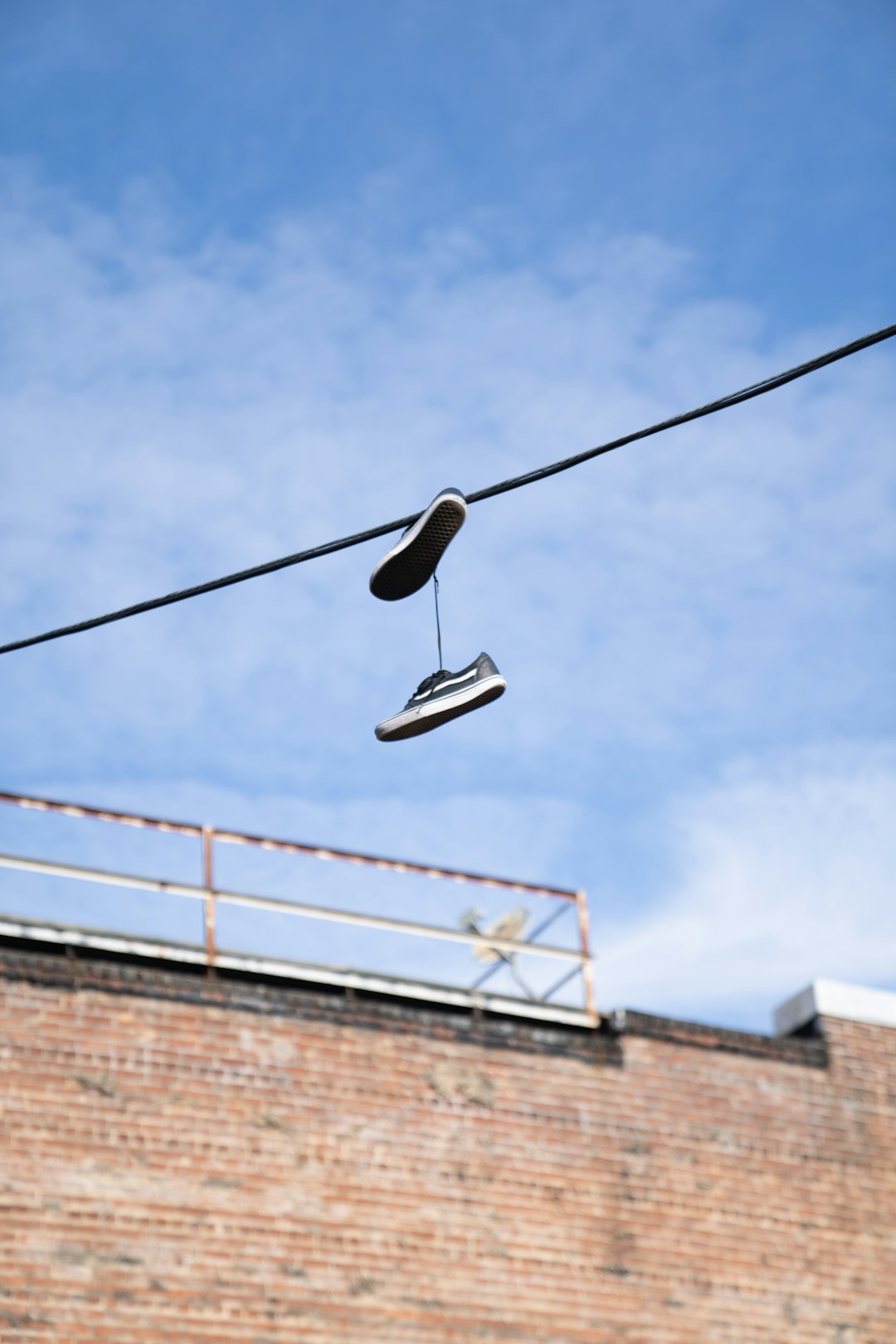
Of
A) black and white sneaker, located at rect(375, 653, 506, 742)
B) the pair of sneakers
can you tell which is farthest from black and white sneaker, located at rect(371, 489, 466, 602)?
black and white sneaker, located at rect(375, 653, 506, 742)

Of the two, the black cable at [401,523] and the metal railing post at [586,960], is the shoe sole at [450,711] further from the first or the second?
the metal railing post at [586,960]

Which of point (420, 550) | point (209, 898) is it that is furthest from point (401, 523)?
point (209, 898)

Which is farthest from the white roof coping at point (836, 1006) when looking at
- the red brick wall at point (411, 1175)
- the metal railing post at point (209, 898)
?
the metal railing post at point (209, 898)

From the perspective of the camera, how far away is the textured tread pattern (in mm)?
6602

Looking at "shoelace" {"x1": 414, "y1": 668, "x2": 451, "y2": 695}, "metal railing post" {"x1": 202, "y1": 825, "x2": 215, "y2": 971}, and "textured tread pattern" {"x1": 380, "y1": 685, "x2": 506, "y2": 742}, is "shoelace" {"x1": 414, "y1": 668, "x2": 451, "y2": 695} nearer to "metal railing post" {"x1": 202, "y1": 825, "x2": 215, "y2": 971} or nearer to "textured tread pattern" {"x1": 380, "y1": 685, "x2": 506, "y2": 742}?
"textured tread pattern" {"x1": 380, "y1": 685, "x2": 506, "y2": 742}

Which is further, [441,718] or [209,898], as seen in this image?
[209,898]

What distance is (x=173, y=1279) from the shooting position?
9.33m

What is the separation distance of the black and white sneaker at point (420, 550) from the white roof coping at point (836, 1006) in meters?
7.15

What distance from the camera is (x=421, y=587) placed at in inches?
257

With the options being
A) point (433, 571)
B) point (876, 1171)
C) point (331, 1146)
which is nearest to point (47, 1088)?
point (331, 1146)

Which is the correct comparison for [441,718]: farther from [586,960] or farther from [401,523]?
[586,960]

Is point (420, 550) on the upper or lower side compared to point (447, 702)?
upper

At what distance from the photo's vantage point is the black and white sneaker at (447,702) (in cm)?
660

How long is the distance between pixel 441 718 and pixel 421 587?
55 centimetres
